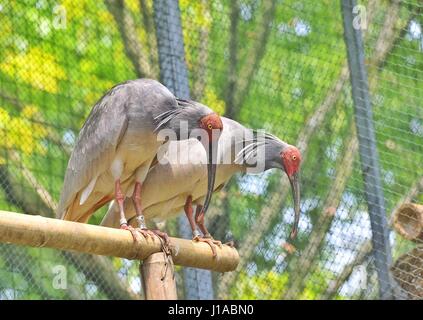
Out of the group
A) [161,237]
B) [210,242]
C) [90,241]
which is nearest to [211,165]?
[210,242]

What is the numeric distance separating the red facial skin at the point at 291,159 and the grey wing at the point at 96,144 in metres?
0.74

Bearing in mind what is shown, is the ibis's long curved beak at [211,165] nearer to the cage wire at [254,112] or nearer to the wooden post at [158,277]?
the wooden post at [158,277]

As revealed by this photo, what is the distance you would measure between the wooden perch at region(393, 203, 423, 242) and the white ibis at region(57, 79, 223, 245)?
1035 millimetres

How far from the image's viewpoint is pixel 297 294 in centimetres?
600

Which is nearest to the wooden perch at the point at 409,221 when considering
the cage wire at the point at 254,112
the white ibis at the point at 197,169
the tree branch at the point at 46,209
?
the cage wire at the point at 254,112

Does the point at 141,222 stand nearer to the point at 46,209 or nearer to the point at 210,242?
the point at 210,242

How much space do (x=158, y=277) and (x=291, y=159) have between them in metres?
1.33

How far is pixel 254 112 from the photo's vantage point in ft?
19.9

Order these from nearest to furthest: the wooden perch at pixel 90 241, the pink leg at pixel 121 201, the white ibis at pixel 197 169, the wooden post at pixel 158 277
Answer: the wooden perch at pixel 90 241, the wooden post at pixel 158 277, the pink leg at pixel 121 201, the white ibis at pixel 197 169

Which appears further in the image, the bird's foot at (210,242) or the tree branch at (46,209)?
the tree branch at (46,209)

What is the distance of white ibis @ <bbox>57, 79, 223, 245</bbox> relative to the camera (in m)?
4.51

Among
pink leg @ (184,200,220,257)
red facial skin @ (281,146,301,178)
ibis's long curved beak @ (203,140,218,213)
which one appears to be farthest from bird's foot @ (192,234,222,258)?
red facial skin @ (281,146,301,178)

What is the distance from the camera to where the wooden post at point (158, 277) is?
3693 millimetres
